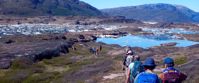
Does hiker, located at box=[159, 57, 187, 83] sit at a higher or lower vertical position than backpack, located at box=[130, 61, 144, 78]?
higher

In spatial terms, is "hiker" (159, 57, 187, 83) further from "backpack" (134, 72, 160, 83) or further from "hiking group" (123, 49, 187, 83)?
"backpack" (134, 72, 160, 83)

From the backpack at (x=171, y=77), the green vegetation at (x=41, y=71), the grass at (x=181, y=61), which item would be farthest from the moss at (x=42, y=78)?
the backpack at (x=171, y=77)

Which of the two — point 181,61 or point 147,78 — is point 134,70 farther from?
point 181,61

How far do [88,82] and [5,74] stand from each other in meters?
15.7

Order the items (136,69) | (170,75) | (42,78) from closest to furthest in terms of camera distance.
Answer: (170,75) < (136,69) < (42,78)

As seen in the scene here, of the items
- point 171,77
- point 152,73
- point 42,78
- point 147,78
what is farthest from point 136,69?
point 42,78

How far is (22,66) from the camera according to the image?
5962cm

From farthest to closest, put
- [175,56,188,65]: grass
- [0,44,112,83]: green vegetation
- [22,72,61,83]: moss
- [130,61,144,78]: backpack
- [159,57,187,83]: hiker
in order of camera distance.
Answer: [175,56,188,65]: grass → [0,44,112,83]: green vegetation → [22,72,61,83]: moss → [130,61,144,78]: backpack → [159,57,187,83]: hiker

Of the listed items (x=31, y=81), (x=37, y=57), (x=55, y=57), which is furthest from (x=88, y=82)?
(x=55, y=57)

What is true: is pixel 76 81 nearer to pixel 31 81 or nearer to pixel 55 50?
pixel 31 81

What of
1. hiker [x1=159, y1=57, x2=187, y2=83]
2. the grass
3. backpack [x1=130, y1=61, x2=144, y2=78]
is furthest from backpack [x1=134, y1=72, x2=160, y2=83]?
the grass

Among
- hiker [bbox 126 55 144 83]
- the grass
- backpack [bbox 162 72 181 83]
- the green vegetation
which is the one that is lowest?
the green vegetation

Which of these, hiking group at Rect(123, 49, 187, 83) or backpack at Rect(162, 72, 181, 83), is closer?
hiking group at Rect(123, 49, 187, 83)

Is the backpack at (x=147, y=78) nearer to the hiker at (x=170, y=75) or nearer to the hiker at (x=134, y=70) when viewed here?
the hiker at (x=170, y=75)
